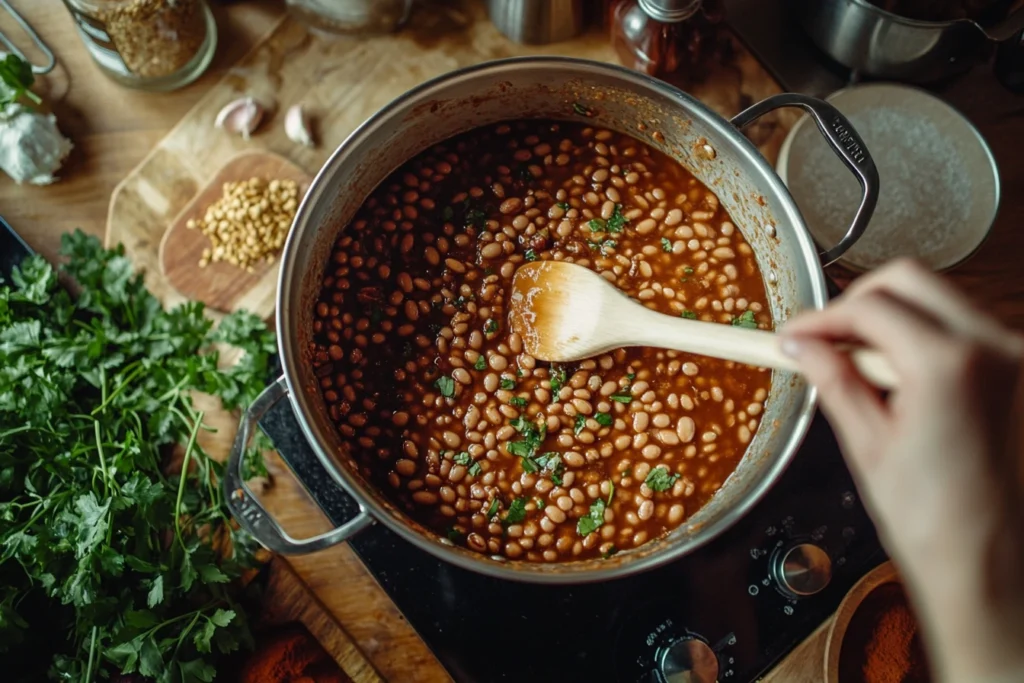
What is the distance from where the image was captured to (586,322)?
67.3 inches

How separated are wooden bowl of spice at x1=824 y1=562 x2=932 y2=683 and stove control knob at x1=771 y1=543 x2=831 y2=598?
0.22 feet

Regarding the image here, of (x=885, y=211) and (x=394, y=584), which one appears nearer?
(x=394, y=584)

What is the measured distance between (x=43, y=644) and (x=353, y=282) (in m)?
1.06

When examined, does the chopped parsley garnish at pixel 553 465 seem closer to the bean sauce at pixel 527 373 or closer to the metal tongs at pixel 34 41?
the bean sauce at pixel 527 373

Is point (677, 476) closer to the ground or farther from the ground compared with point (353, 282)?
closer to the ground

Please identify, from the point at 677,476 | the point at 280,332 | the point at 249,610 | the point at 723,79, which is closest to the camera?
the point at 280,332

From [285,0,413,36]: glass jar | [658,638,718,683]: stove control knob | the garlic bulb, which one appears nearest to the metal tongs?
the garlic bulb

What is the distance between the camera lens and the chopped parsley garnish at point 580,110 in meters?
1.94

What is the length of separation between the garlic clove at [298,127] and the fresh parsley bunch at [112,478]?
0.50m

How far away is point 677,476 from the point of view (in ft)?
5.93

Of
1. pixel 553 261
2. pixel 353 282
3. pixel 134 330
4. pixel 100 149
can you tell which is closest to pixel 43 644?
pixel 134 330

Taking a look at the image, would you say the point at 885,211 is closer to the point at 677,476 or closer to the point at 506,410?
Result: the point at 677,476

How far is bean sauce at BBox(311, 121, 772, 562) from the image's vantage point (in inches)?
71.3

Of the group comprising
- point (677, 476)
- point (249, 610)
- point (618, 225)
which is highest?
point (618, 225)
